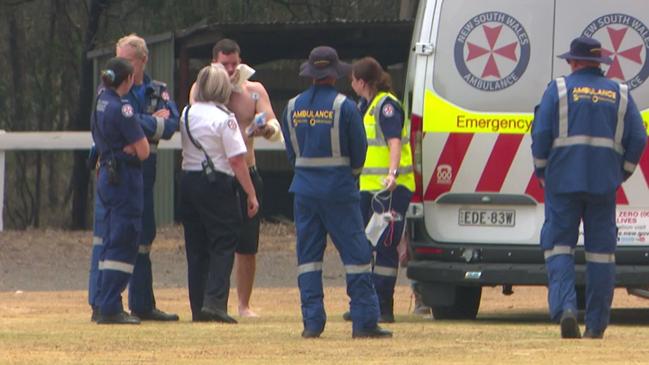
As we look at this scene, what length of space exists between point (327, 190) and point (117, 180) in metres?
1.73

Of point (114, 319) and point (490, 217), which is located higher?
point (490, 217)

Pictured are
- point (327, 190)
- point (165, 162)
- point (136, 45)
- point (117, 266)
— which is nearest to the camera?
point (327, 190)

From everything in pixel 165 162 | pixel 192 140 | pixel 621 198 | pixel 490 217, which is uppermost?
pixel 192 140

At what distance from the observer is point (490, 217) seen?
1295 centimetres

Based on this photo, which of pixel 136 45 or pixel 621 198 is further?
pixel 621 198

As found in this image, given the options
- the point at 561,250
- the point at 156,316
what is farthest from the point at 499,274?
the point at 156,316

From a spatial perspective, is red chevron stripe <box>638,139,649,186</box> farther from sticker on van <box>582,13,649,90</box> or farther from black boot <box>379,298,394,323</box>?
black boot <box>379,298,394,323</box>

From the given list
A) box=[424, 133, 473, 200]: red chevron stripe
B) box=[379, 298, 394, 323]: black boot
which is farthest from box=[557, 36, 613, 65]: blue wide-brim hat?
box=[379, 298, 394, 323]: black boot

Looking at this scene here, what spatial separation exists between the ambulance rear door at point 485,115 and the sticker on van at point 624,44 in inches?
12.8

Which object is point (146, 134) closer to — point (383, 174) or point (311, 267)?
point (383, 174)

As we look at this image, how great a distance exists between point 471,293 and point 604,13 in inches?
91.6

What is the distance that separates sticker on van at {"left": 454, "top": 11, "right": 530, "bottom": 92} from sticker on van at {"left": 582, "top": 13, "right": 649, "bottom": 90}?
430 mm

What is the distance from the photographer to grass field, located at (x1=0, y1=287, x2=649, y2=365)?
9.92 metres

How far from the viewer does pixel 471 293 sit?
13883 mm
